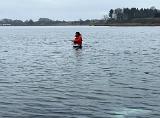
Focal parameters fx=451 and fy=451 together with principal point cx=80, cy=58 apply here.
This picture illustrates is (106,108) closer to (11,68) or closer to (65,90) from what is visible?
(65,90)

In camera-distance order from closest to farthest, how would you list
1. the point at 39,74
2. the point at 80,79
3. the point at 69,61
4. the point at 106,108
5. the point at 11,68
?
1. the point at 106,108
2. the point at 80,79
3. the point at 39,74
4. the point at 11,68
5. the point at 69,61

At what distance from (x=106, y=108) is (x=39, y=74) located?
1234cm

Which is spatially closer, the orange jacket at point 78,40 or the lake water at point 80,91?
the lake water at point 80,91

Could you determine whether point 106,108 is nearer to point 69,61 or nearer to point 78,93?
point 78,93

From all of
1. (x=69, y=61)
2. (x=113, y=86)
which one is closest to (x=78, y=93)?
(x=113, y=86)

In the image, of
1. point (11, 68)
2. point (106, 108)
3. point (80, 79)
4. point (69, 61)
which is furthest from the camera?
point (69, 61)

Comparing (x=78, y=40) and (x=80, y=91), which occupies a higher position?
(x=80, y=91)

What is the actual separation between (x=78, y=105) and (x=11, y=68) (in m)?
16.4

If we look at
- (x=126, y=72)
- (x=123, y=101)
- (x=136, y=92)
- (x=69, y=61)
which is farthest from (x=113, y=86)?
(x=69, y=61)

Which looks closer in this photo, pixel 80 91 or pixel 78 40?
pixel 80 91

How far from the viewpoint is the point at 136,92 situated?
24.0 m

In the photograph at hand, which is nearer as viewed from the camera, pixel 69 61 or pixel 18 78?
pixel 18 78

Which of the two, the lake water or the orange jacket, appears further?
the orange jacket

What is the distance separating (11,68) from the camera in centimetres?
3644
